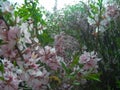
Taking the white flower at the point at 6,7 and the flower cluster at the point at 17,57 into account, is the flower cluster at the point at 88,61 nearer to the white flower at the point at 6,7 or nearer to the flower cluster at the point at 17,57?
the flower cluster at the point at 17,57

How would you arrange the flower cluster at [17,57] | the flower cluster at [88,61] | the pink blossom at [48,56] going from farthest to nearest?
1. the flower cluster at [88,61]
2. the pink blossom at [48,56]
3. the flower cluster at [17,57]

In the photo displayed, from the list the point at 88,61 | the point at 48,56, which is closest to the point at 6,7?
the point at 48,56

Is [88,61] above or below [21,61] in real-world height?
below

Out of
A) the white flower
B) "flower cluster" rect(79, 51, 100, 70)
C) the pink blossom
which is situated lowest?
"flower cluster" rect(79, 51, 100, 70)

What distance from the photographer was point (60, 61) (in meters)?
2.12

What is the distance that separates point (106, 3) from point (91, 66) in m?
1.19

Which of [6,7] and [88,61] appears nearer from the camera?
[6,7]

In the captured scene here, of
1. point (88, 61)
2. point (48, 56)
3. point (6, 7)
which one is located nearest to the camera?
point (6, 7)

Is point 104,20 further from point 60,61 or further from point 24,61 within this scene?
point 24,61

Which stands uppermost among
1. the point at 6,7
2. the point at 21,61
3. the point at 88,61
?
the point at 6,7

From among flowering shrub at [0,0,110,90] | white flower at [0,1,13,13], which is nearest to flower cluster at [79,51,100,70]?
flowering shrub at [0,0,110,90]

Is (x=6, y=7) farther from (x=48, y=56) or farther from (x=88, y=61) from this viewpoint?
(x=88, y=61)

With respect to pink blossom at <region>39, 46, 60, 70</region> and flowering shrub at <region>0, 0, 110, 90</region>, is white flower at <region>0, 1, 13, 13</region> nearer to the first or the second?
flowering shrub at <region>0, 0, 110, 90</region>

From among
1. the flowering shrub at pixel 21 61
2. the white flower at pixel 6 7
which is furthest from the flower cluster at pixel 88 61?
the white flower at pixel 6 7
